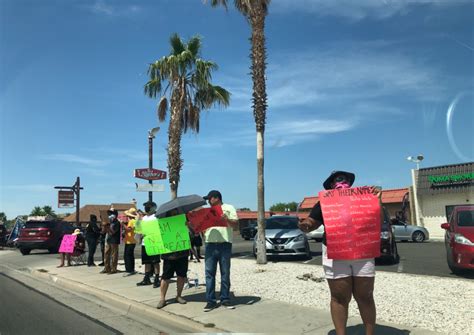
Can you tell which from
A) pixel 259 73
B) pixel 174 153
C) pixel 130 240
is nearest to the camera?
pixel 130 240

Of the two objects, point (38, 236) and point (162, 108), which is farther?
point (38, 236)

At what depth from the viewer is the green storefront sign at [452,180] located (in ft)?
93.2

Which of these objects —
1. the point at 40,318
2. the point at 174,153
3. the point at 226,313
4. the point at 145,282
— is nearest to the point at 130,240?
the point at 145,282

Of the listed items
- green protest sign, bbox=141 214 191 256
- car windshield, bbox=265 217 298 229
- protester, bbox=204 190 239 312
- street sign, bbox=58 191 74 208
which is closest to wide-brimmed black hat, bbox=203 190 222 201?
protester, bbox=204 190 239 312

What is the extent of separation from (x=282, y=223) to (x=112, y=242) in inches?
235

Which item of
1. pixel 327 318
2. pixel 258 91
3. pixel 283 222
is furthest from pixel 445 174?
pixel 327 318

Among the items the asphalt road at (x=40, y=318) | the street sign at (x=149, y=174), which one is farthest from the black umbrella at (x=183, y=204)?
the street sign at (x=149, y=174)

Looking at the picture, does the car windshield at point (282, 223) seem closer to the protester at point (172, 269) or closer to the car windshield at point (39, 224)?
the protester at point (172, 269)

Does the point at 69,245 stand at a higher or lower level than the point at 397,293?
higher

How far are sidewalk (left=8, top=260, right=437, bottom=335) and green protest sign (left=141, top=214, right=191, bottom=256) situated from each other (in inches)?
39.1

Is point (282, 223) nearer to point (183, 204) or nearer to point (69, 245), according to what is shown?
point (69, 245)

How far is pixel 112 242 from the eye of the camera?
492 inches

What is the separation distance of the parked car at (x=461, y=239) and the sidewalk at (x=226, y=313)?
437 centimetres

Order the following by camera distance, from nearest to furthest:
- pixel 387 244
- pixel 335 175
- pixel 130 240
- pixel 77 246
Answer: pixel 335 175
pixel 130 240
pixel 387 244
pixel 77 246
